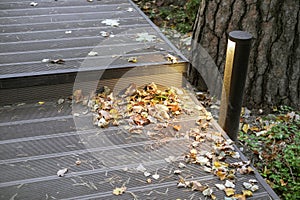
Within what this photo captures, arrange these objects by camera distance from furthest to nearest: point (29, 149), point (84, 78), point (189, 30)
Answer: point (189, 30) → point (84, 78) → point (29, 149)

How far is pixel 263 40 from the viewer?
3197 mm

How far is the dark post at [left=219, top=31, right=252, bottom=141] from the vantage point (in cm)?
233

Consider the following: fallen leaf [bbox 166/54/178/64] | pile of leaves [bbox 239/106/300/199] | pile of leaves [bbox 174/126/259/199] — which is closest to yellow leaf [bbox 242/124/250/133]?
pile of leaves [bbox 239/106/300/199]

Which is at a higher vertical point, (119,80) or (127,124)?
(119,80)

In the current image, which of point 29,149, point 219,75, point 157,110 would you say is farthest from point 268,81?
point 29,149

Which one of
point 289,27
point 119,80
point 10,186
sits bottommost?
point 10,186

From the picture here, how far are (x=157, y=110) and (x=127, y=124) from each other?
0.24 metres

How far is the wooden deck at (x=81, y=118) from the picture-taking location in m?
2.10

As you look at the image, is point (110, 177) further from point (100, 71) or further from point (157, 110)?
point (100, 71)

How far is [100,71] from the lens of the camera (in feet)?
9.11

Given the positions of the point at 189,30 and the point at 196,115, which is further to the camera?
the point at 189,30

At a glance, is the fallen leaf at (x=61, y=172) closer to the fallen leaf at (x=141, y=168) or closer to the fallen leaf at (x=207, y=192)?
the fallen leaf at (x=141, y=168)

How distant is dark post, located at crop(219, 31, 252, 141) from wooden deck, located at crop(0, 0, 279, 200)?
94 millimetres

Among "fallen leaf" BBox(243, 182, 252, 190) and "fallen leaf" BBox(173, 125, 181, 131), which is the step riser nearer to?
"fallen leaf" BBox(173, 125, 181, 131)
